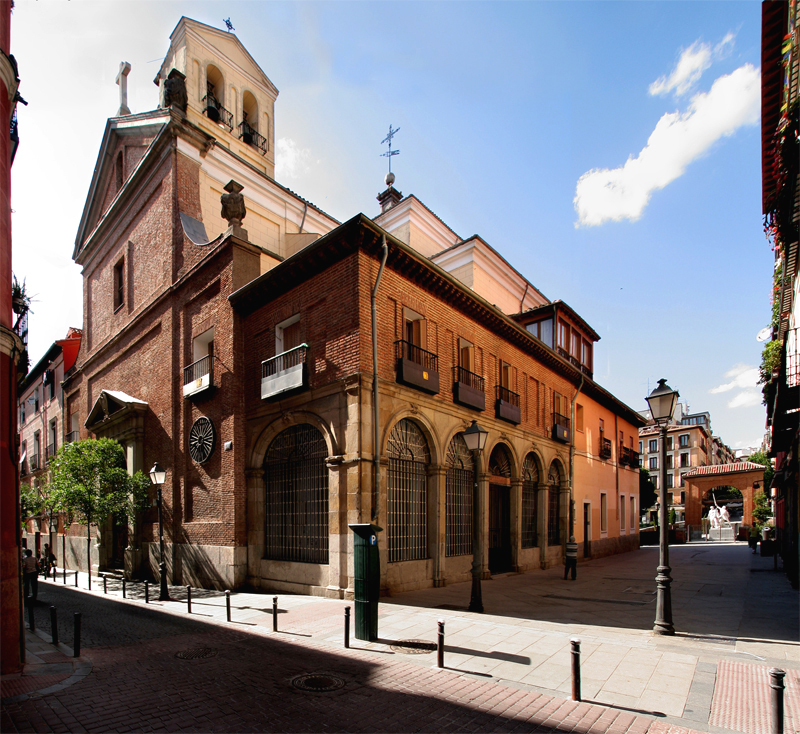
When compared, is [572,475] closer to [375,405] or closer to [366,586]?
[375,405]

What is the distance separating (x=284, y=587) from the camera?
45.3ft

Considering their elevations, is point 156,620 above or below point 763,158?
below

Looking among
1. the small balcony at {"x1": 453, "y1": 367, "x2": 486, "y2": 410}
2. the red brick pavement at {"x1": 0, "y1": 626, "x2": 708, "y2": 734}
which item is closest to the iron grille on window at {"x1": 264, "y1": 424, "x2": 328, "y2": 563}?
the small balcony at {"x1": 453, "y1": 367, "x2": 486, "y2": 410}

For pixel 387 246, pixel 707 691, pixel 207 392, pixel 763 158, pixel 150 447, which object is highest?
pixel 763 158

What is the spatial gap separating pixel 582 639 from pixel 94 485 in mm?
16069

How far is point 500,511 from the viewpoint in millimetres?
19422

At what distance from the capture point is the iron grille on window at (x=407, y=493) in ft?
44.7

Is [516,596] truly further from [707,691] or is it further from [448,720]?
[448,720]

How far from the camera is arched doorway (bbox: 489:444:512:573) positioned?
18750mm

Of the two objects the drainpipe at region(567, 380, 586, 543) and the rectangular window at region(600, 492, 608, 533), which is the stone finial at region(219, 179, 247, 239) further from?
the rectangular window at region(600, 492, 608, 533)

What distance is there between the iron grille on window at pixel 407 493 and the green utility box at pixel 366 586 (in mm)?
4717

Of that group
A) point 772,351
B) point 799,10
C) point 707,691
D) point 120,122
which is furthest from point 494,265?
point 707,691

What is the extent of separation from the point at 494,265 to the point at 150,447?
16.3 meters

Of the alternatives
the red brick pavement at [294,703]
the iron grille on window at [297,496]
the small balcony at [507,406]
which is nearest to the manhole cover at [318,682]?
the red brick pavement at [294,703]
